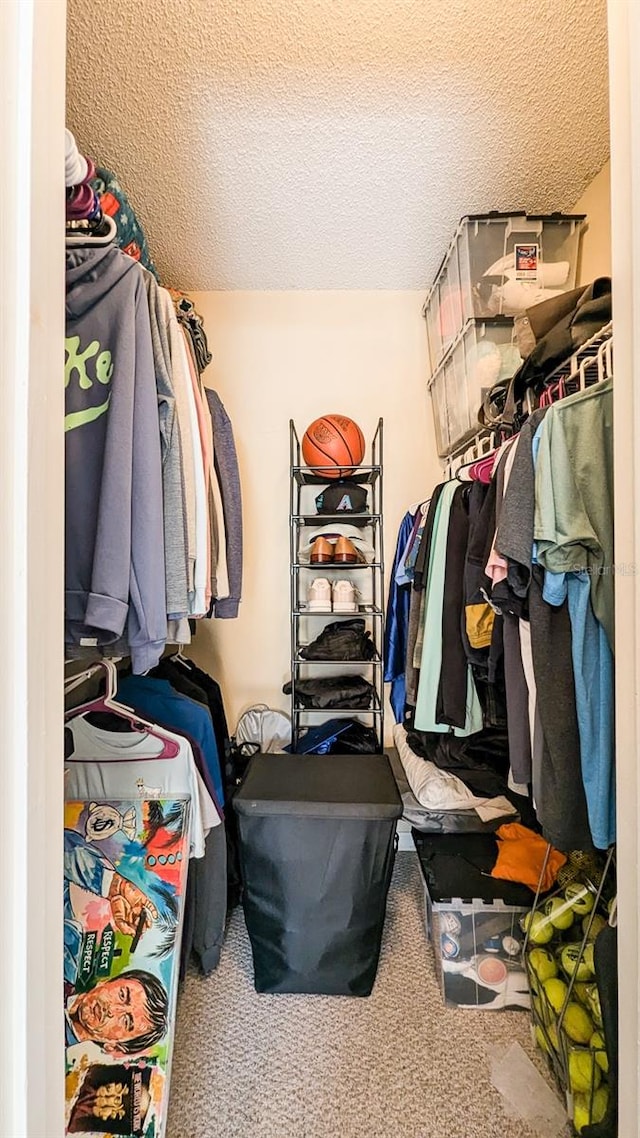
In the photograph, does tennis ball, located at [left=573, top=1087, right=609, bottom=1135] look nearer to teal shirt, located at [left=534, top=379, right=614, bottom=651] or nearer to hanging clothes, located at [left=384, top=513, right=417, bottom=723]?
teal shirt, located at [left=534, top=379, right=614, bottom=651]

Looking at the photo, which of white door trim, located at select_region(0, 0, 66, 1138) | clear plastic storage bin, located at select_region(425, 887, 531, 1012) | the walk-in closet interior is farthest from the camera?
clear plastic storage bin, located at select_region(425, 887, 531, 1012)

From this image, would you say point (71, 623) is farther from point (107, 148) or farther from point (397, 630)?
point (107, 148)

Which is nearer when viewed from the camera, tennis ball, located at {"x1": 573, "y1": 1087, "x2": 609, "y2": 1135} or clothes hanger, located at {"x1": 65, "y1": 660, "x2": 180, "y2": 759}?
tennis ball, located at {"x1": 573, "y1": 1087, "x2": 609, "y2": 1135}

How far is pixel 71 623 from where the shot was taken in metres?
0.86

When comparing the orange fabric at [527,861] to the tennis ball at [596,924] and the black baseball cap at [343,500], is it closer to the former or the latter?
the tennis ball at [596,924]

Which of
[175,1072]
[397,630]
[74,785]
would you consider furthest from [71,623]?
[397,630]

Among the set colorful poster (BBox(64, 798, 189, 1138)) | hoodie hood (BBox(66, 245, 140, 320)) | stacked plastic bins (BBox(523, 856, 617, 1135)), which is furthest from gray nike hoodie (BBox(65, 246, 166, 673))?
stacked plastic bins (BBox(523, 856, 617, 1135))

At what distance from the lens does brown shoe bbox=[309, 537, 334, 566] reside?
2.03 m

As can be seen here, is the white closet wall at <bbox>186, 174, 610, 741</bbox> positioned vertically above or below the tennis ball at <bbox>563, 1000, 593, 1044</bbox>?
above

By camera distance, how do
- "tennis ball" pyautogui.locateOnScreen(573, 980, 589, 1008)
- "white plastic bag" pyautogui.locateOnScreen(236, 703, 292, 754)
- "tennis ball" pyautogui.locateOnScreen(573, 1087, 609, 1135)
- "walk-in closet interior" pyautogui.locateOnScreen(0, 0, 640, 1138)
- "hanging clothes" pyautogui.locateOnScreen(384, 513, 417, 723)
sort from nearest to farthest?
"walk-in closet interior" pyautogui.locateOnScreen(0, 0, 640, 1138), "tennis ball" pyautogui.locateOnScreen(573, 1087, 609, 1135), "tennis ball" pyautogui.locateOnScreen(573, 980, 589, 1008), "hanging clothes" pyautogui.locateOnScreen(384, 513, 417, 723), "white plastic bag" pyautogui.locateOnScreen(236, 703, 292, 754)

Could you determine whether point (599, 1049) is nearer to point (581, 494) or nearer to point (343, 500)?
point (581, 494)

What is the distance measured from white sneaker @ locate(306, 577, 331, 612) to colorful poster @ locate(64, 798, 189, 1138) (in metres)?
0.96

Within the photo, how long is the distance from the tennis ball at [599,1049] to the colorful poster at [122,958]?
873mm

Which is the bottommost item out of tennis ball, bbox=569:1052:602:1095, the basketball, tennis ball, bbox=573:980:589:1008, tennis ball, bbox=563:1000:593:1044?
tennis ball, bbox=569:1052:602:1095
